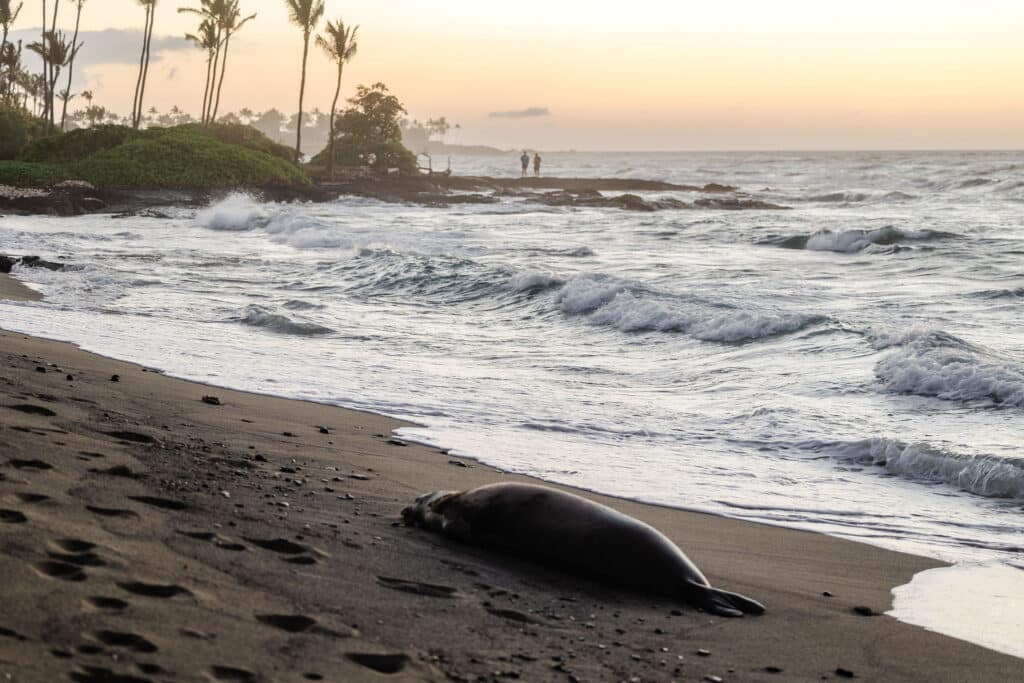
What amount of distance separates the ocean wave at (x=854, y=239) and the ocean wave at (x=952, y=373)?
1505 cm

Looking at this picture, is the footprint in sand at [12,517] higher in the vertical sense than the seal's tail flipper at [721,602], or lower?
higher

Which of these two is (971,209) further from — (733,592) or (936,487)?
(733,592)

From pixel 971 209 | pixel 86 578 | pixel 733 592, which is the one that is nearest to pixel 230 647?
pixel 86 578

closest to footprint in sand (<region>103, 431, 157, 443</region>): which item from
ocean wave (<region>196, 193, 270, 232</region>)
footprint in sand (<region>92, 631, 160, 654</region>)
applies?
footprint in sand (<region>92, 631, 160, 654</region>)

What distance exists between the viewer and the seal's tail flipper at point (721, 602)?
3982 millimetres

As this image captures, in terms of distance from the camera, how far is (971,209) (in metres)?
38.1

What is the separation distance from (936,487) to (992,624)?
2604 millimetres

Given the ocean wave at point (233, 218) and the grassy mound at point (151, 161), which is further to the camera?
the grassy mound at point (151, 161)

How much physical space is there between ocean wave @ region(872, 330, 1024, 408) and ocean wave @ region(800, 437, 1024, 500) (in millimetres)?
1888

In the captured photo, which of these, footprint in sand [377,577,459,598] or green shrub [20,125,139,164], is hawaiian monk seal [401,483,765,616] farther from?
green shrub [20,125,139,164]

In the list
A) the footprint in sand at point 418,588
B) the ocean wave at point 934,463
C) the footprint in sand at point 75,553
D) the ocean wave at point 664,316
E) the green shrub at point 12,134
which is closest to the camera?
the footprint in sand at point 75,553

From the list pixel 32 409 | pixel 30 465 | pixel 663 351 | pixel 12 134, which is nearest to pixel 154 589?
pixel 30 465

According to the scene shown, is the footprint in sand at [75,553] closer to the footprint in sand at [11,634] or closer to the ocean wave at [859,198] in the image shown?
the footprint in sand at [11,634]

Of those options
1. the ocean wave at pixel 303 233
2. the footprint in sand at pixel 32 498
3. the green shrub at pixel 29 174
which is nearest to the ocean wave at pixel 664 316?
the footprint in sand at pixel 32 498
